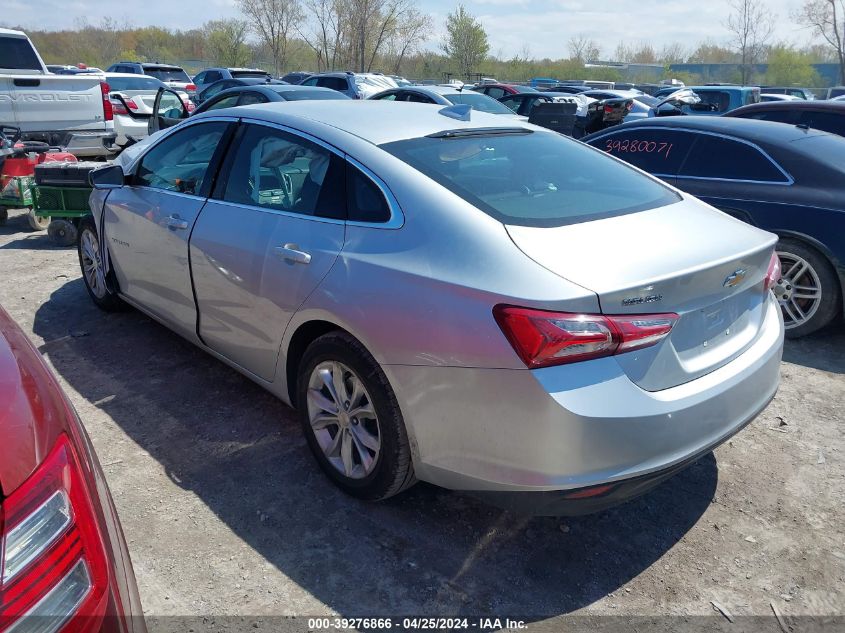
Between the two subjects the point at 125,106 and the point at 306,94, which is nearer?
the point at 306,94

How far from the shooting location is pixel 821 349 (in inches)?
194

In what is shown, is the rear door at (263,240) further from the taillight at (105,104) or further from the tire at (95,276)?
the taillight at (105,104)

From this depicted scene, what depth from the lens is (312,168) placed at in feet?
10.5

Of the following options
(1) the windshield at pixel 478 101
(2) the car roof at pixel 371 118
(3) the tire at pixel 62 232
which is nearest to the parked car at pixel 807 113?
(2) the car roof at pixel 371 118

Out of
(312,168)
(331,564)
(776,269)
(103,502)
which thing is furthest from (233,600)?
(776,269)

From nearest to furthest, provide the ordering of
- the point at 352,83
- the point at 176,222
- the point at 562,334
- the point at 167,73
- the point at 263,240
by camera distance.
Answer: the point at 562,334
the point at 263,240
the point at 176,222
the point at 352,83
the point at 167,73

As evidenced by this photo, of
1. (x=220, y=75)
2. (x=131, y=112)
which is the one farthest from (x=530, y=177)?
(x=220, y=75)

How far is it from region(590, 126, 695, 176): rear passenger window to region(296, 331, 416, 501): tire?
398cm

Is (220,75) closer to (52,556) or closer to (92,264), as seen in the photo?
(92,264)

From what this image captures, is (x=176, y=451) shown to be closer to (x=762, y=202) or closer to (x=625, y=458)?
(x=625, y=458)

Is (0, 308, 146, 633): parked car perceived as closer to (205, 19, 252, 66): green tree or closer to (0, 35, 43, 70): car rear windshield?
Answer: (0, 35, 43, 70): car rear windshield

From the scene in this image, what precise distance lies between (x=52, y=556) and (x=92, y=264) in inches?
171

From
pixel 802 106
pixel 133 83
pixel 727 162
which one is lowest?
pixel 727 162

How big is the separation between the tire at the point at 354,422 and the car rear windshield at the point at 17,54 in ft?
34.0
